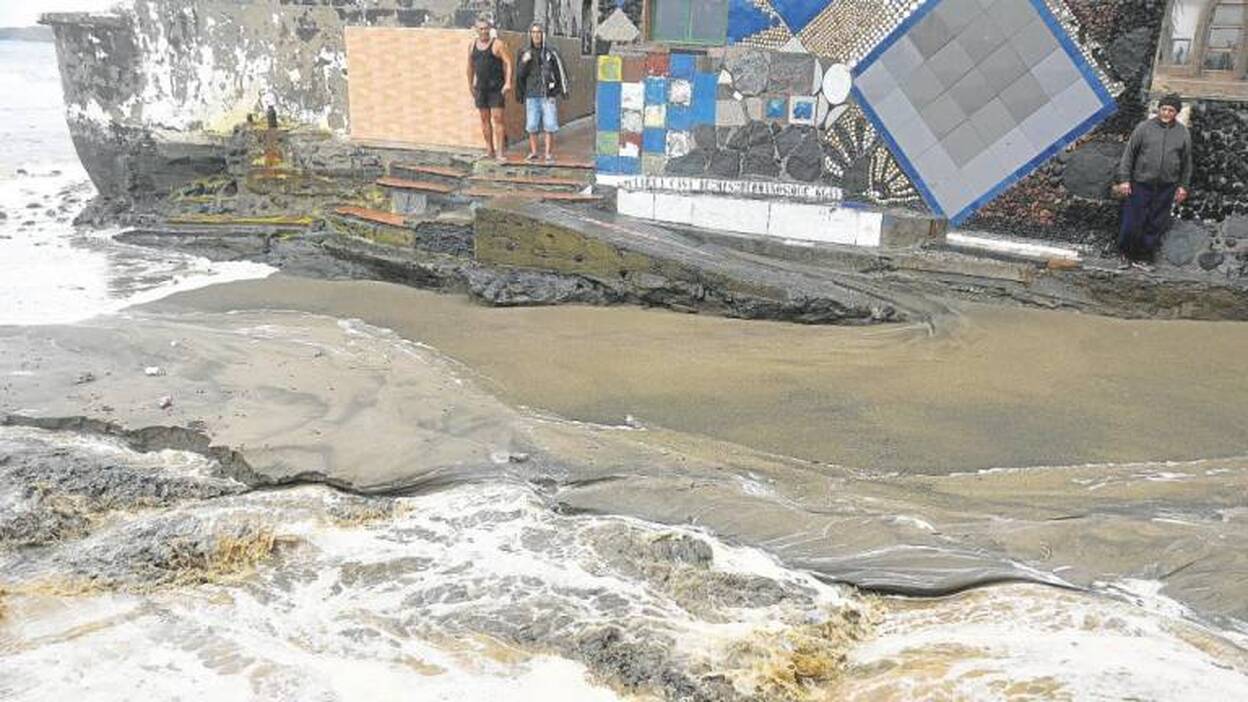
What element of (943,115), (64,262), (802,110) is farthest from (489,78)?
(64,262)

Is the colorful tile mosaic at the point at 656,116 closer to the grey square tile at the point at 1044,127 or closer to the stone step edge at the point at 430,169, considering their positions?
the stone step edge at the point at 430,169

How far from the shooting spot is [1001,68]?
687 cm

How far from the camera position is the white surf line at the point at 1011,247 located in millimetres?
6922

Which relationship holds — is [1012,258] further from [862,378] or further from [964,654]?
[964,654]

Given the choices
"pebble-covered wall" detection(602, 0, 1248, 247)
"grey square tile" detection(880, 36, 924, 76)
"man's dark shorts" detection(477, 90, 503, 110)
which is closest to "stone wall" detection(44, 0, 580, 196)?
"man's dark shorts" detection(477, 90, 503, 110)

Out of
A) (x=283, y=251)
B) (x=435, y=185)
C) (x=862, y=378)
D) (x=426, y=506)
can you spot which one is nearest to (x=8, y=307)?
(x=283, y=251)

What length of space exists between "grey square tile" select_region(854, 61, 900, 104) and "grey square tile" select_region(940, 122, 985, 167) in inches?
22.9

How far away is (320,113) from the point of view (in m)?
10.9

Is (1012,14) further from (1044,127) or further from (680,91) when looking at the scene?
(680,91)

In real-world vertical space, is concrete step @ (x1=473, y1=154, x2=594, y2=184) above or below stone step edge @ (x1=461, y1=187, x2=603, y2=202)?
above

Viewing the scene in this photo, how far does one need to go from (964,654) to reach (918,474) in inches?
55.3

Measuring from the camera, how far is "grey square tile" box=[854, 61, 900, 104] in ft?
23.8

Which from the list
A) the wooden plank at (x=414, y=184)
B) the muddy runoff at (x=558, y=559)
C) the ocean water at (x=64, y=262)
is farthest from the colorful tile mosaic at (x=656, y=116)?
the ocean water at (x=64, y=262)

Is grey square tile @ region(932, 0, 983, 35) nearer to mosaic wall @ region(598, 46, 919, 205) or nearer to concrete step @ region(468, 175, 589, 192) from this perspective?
mosaic wall @ region(598, 46, 919, 205)
